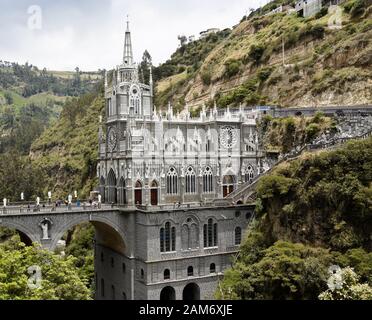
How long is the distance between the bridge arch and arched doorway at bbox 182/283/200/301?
6.92 meters

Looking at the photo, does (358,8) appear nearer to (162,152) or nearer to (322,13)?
(322,13)

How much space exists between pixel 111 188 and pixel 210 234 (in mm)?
11554

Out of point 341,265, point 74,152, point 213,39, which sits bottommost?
point 341,265

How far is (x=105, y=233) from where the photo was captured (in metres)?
50.8

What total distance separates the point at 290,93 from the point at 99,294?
127 feet

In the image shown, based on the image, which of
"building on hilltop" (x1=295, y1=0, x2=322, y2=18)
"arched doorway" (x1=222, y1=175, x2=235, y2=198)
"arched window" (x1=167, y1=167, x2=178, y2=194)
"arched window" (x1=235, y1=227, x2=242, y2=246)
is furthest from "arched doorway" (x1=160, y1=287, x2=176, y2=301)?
"building on hilltop" (x1=295, y1=0, x2=322, y2=18)

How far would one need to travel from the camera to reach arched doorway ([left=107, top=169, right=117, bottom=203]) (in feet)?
163

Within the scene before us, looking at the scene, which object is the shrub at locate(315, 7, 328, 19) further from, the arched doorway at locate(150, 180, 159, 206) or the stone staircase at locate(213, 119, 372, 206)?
the arched doorway at locate(150, 180, 159, 206)

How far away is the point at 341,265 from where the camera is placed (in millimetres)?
34562

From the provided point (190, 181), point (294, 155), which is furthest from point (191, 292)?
point (294, 155)

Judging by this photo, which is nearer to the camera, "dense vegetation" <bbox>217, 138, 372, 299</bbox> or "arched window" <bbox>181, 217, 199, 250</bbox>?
→ "dense vegetation" <bbox>217, 138, 372, 299</bbox>

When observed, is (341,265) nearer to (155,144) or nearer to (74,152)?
(155,144)

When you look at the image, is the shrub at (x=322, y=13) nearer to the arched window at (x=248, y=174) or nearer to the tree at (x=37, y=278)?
the arched window at (x=248, y=174)
